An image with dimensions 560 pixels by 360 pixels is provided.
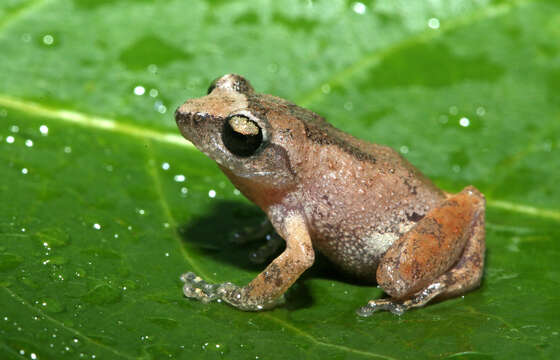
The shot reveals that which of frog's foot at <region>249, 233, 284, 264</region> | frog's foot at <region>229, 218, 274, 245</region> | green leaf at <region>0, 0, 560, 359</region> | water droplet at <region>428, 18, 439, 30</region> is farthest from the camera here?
water droplet at <region>428, 18, 439, 30</region>

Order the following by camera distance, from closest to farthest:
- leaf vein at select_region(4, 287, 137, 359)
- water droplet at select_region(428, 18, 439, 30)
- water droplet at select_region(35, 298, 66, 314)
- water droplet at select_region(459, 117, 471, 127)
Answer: leaf vein at select_region(4, 287, 137, 359)
water droplet at select_region(35, 298, 66, 314)
water droplet at select_region(459, 117, 471, 127)
water droplet at select_region(428, 18, 439, 30)

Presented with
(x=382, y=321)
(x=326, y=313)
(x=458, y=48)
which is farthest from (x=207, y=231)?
(x=458, y=48)

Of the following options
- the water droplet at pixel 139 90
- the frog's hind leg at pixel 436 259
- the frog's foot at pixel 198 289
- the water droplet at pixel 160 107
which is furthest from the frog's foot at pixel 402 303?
the water droplet at pixel 139 90

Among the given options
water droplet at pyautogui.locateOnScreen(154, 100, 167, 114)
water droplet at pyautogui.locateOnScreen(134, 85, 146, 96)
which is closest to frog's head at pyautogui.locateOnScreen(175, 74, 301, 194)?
water droplet at pyautogui.locateOnScreen(154, 100, 167, 114)

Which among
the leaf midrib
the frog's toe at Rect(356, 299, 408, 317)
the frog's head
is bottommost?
the leaf midrib

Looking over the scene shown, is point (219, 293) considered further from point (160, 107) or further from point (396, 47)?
point (396, 47)

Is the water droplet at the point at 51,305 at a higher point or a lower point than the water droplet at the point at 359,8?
lower

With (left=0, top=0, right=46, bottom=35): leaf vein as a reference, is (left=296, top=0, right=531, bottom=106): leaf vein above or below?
above

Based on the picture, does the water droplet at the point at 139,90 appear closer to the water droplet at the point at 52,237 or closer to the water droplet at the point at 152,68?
the water droplet at the point at 152,68

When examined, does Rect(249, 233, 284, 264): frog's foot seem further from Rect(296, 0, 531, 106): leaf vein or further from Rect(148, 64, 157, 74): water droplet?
Rect(148, 64, 157, 74): water droplet
